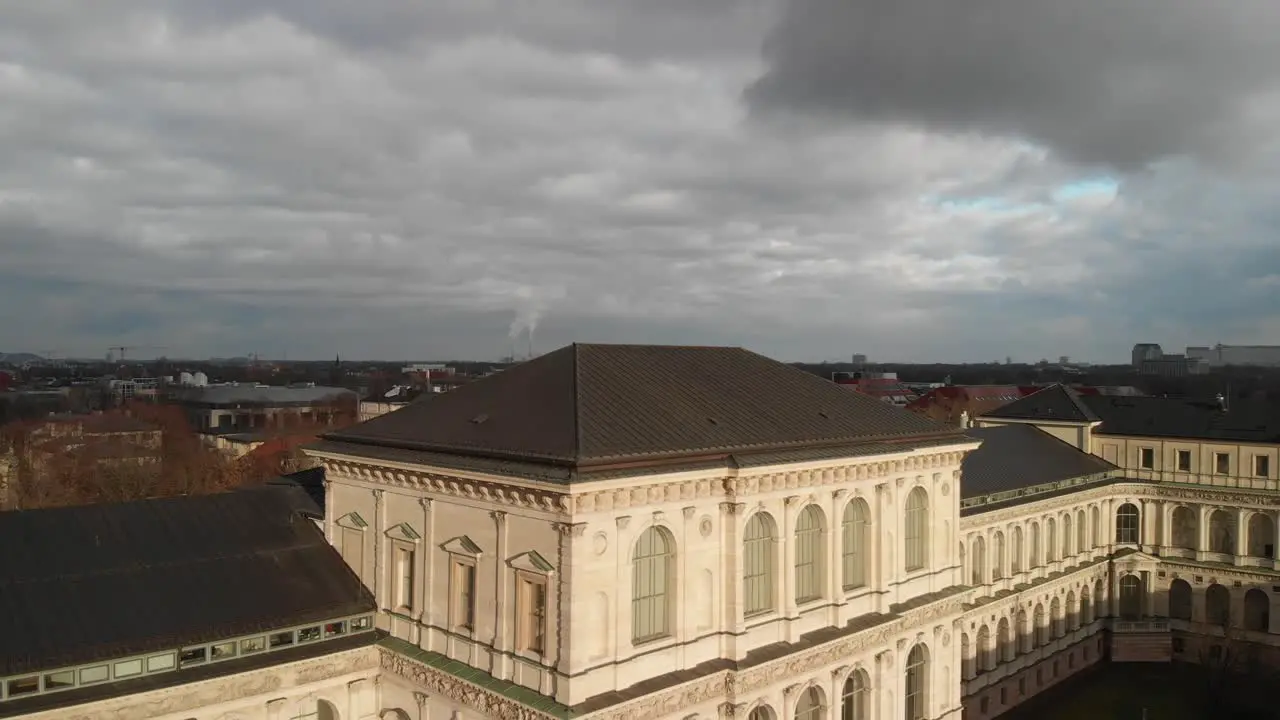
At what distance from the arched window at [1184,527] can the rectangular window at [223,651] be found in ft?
219

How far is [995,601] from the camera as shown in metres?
55.9

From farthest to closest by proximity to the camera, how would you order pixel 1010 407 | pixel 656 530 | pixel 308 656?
pixel 1010 407
pixel 308 656
pixel 656 530

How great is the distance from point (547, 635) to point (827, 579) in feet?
40.1

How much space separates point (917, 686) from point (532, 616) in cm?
2114

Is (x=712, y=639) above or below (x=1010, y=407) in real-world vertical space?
below

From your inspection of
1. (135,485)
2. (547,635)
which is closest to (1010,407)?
(547,635)

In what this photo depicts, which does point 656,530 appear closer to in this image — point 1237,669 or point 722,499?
point 722,499

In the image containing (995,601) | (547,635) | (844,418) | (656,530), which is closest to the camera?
→ (547,635)

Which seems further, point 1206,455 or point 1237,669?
point 1206,455

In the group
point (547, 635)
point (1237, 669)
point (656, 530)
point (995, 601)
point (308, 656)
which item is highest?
point (656, 530)

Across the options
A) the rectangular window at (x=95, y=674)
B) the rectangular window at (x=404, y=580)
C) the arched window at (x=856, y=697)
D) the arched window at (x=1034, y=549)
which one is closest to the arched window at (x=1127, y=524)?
the arched window at (x=1034, y=549)

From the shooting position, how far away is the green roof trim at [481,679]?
90.5 ft

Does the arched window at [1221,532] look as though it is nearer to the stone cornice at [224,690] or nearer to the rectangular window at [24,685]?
the stone cornice at [224,690]

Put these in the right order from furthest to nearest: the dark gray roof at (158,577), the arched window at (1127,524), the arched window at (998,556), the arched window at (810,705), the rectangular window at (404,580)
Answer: the arched window at (1127,524) < the arched window at (998,556) < the arched window at (810,705) < the rectangular window at (404,580) < the dark gray roof at (158,577)
